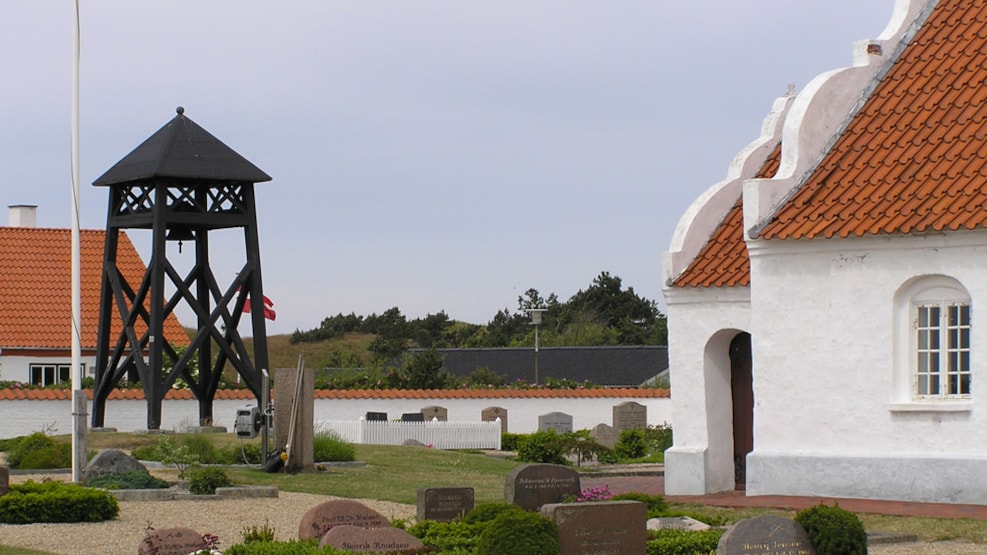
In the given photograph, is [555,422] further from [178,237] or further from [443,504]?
[443,504]

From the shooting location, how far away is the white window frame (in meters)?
18.5

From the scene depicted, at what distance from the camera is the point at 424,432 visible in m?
36.1

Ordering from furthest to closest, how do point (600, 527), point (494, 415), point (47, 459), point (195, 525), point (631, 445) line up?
point (494, 415)
point (631, 445)
point (47, 459)
point (195, 525)
point (600, 527)

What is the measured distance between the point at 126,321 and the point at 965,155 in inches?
668

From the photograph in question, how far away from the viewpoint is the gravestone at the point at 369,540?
1329 centimetres

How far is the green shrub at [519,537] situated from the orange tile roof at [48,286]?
2954cm

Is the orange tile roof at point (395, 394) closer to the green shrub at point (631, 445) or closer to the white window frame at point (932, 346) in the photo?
the green shrub at point (631, 445)

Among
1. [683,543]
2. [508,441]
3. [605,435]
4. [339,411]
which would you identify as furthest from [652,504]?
[339,411]

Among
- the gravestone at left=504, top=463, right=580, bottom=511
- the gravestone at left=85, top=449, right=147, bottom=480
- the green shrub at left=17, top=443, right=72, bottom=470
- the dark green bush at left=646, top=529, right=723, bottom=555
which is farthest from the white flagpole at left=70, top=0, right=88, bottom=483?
the dark green bush at left=646, top=529, right=723, bottom=555

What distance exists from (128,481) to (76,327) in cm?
245

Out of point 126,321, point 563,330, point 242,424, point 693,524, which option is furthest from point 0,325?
point 563,330

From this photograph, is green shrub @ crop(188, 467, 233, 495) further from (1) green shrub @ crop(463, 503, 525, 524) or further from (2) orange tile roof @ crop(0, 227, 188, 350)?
(2) orange tile roof @ crop(0, 227, 188, 350)

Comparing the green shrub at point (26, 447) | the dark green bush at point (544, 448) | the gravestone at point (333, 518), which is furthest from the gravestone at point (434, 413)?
the gravestone at point (333, 518)

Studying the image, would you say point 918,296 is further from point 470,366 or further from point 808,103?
point 470,366
